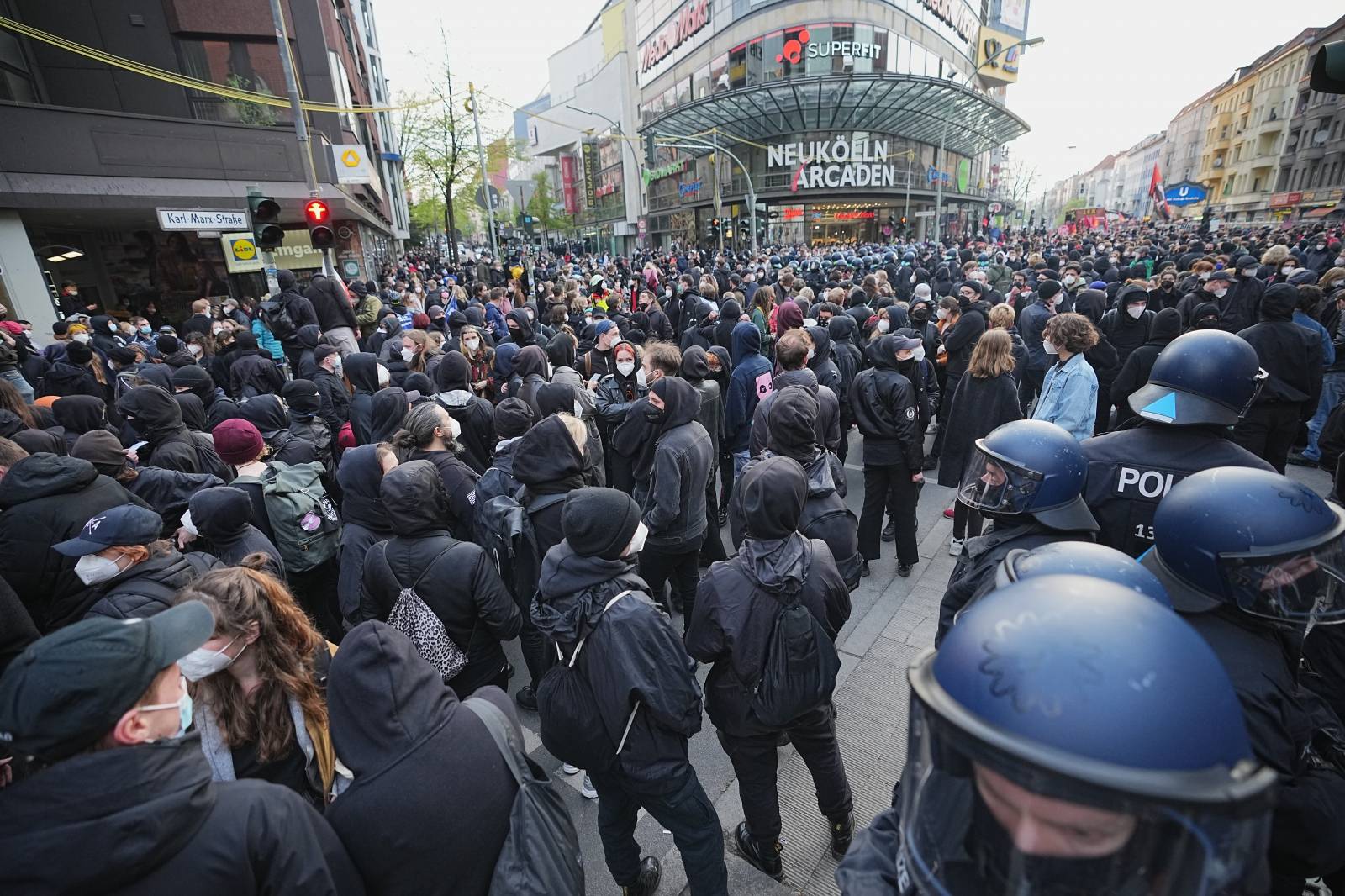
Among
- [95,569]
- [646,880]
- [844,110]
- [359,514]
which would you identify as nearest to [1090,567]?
[646,880]

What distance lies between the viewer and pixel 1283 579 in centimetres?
160

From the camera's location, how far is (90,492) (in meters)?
3.06

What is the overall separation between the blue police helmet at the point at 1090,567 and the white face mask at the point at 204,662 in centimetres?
241

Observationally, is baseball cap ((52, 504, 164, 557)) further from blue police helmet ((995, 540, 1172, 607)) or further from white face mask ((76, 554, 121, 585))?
blue police helmet ((995, 540, 1172, 607))

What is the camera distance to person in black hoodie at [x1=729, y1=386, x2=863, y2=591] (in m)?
3.41

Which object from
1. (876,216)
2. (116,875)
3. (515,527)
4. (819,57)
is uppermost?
(819,57)

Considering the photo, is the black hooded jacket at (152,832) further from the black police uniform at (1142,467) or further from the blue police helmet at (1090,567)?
the black police uniform at (1142,467)

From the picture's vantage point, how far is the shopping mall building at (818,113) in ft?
115

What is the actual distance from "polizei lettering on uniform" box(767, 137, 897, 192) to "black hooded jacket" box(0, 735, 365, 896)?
1712 inches

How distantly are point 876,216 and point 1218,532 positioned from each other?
48.4 m

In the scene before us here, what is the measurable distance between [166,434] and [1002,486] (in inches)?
220

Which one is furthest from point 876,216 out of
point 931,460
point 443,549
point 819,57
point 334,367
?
point 443,549

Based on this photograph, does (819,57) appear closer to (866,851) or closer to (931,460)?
(931,460)

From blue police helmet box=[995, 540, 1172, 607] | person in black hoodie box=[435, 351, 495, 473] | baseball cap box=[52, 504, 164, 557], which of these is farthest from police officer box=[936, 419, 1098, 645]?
person in black hoodie box=[435, 351, 495, 473]
